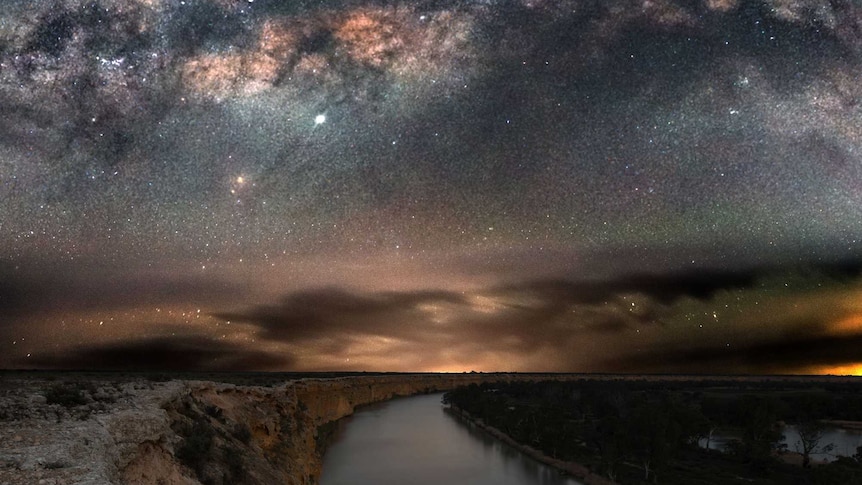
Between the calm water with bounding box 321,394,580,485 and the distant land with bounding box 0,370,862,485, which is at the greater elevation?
the distant land with bounding box 0,370,862,485

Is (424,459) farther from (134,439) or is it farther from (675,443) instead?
(134,439)

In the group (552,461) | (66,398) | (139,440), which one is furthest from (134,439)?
(552,461)

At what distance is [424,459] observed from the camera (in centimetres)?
6425

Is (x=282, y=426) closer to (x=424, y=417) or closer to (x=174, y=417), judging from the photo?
(x=174, y=417)

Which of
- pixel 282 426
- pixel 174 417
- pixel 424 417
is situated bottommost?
pixel 424 417

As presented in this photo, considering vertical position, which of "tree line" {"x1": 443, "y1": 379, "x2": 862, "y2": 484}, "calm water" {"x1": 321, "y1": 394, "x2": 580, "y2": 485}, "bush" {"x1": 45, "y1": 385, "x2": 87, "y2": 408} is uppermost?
"bush" {"x1": 45, "y1": 385, "x2": 87, "y2": 408}

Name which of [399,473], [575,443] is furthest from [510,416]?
[399,473]

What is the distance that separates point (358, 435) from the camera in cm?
8269

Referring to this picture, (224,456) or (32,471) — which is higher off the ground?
(32,471)

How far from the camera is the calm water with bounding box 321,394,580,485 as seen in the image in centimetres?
5350

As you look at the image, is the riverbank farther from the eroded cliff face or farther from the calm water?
the eroded cliff face

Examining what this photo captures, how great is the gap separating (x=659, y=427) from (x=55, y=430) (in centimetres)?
6173

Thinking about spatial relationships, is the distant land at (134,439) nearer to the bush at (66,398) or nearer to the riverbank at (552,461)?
the bush at (66,398)

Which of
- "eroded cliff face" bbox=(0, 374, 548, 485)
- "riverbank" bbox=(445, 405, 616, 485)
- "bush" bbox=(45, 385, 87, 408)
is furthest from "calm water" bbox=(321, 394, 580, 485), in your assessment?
"bush" bbox=(45, 385, 87, 408)
